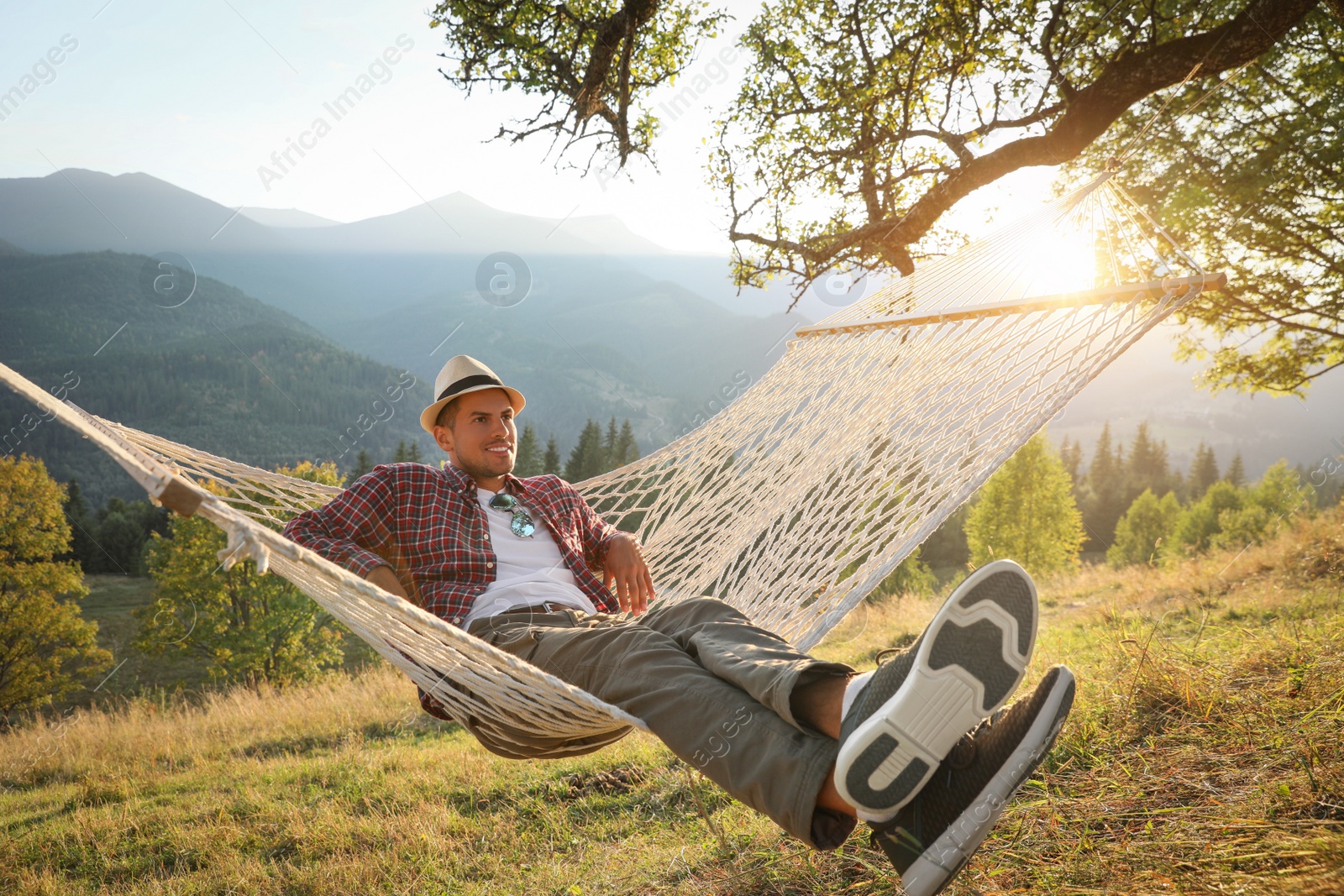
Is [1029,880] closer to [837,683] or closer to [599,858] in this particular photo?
Answer: [837,683]

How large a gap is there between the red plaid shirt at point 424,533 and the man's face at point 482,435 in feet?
0.13

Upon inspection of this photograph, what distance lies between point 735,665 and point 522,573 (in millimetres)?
693

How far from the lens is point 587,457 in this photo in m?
24.3

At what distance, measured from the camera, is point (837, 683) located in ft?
3.44

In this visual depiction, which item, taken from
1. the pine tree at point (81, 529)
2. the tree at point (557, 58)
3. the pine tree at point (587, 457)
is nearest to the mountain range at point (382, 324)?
the pine tree at point (81, 529)

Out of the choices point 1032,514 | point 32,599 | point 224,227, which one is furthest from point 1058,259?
point 224,227

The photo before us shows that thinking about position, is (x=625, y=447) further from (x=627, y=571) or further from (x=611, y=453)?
(x=627, y=571)

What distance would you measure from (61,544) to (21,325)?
72805 millimetres

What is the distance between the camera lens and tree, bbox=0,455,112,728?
13.8m

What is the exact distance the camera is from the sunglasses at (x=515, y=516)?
5.72ft

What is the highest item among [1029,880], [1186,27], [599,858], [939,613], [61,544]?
[1186,27]

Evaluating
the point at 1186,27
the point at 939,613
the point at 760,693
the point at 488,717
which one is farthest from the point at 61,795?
the point at 1186,27

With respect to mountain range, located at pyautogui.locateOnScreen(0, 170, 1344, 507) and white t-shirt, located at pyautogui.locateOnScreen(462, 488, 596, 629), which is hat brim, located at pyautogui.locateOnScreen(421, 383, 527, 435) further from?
mountain range, located at pyautogui.locateOnScreen(0, 170, 1344, 507)

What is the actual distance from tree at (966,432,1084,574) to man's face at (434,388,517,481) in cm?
1627
